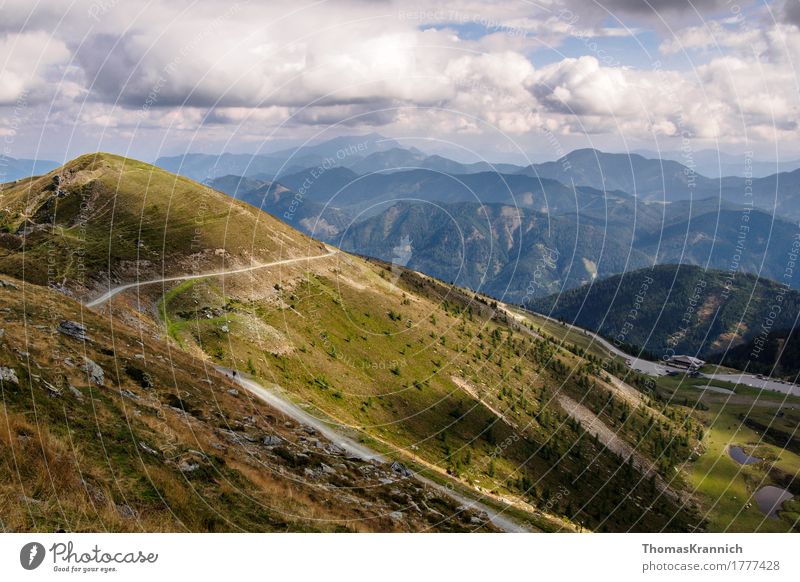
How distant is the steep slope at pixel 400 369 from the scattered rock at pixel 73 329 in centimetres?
1286

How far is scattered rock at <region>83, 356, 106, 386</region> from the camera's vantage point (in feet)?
111

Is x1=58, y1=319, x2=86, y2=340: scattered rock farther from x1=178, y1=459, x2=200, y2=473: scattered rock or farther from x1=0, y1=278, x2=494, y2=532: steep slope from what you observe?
x1=178, y1=459, x2=200, y2=473: scattered rock

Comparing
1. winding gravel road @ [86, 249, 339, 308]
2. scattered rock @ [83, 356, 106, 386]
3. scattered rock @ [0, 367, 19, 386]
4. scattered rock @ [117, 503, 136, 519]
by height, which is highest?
scattered rock @ [0, 367, 19, 386]

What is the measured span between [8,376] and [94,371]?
7469mm

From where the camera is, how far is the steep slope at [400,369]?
215ft

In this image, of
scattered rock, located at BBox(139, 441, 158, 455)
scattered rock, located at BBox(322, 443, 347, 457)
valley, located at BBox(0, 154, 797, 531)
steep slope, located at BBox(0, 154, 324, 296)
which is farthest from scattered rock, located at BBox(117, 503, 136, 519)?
steep slope, located at BBox(0, 154, 324, 296)

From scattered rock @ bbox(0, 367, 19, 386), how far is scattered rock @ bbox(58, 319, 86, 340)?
13.3 m

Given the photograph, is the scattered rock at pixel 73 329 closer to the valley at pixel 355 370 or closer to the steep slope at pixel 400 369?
the valley at pixel 355 370

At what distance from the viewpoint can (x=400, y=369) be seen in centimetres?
8988

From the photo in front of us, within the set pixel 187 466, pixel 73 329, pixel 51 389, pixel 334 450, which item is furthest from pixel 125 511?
pixel 73 329

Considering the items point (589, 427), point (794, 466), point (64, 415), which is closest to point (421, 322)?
point (589, 427)

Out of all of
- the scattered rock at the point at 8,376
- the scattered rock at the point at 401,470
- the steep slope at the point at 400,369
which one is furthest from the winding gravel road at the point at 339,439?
the scattered rock at the point at 8,376

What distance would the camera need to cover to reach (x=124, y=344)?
45.8m

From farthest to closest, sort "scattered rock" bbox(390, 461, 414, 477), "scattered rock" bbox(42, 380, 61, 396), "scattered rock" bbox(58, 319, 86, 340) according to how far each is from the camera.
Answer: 1. "scattered rock" bbox(390, 461, 414, 477)
2. "scattered rock" bbox(58, 319, 86, 340)
3. "scattered rock" bbox(42, 380, 61, 396)
